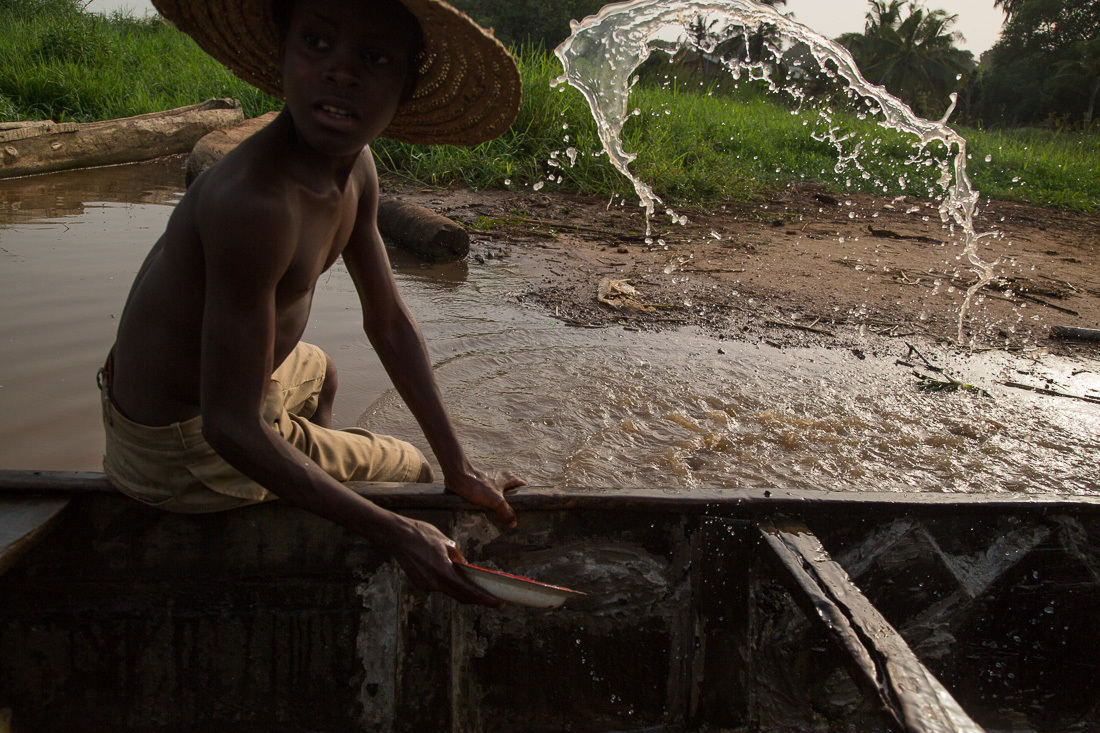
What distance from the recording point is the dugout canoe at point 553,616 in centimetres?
162

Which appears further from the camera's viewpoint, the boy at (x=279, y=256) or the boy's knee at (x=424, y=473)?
the boy's knee at (x=424, y=473)

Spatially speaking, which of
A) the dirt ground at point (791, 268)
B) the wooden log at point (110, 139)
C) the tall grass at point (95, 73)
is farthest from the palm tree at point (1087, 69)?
the wooden log at point (110, 139)

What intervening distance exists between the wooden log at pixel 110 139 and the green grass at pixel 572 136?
1158mm

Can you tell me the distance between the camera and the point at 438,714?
1.71 meters

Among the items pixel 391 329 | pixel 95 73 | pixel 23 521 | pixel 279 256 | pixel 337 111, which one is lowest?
pixel 23 521

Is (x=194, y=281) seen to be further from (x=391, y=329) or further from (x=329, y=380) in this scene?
(x=329, y=380)

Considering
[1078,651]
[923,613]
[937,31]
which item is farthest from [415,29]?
[937,31]

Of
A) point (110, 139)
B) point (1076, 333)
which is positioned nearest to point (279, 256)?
point (1076, 333)

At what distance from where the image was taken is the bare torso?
136 cm

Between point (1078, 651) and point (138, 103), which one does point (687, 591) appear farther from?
point (138, 103)

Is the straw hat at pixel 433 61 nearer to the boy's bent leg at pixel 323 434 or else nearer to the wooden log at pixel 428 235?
the boy's bent leg at pixel 323 434

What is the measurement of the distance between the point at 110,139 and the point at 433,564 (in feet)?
29.0

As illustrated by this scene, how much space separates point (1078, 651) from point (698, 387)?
2.01 meters

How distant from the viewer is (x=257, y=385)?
54.1 inches
